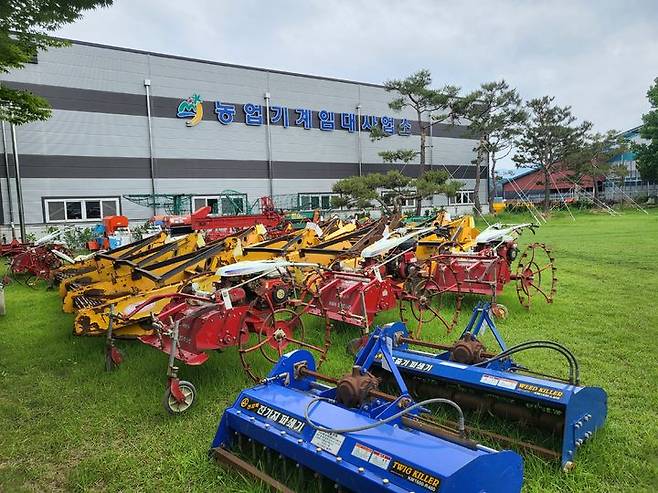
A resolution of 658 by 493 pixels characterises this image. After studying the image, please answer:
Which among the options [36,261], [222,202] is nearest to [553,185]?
[222,202]

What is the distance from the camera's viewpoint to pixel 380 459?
2400mm

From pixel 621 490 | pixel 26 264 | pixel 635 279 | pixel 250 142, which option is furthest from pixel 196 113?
pixel 621 490

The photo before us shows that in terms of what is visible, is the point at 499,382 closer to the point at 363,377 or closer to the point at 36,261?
the point at 363,377

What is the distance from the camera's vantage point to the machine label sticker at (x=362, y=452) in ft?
8.05

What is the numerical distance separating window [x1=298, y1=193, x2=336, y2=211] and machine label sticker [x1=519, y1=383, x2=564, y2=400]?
25901 millimetres

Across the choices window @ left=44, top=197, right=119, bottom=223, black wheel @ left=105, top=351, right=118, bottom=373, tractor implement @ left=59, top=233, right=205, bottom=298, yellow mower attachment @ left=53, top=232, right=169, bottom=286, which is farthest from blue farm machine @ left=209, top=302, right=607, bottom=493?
window @ left=44, top=197, right=119, bottom=223

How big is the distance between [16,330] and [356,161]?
88.6ft

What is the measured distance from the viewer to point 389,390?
4.31m

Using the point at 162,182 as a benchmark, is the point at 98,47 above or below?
above

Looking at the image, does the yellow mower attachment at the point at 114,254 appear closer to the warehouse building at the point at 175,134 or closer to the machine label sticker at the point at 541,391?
the machine label sticker at the point at 541,391

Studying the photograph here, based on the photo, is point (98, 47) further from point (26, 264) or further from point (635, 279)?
point (635, 279)

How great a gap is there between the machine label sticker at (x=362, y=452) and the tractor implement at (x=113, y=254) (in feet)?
20.2

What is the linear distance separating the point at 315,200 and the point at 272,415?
2734 centimetres

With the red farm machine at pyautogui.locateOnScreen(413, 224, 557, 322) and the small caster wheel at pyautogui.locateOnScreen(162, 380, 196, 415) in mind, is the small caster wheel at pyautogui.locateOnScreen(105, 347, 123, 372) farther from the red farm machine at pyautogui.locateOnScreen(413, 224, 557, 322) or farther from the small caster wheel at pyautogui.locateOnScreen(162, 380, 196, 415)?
the red farm machine at pyautogui.locateOnScreen(413, 224, 557, 322)
